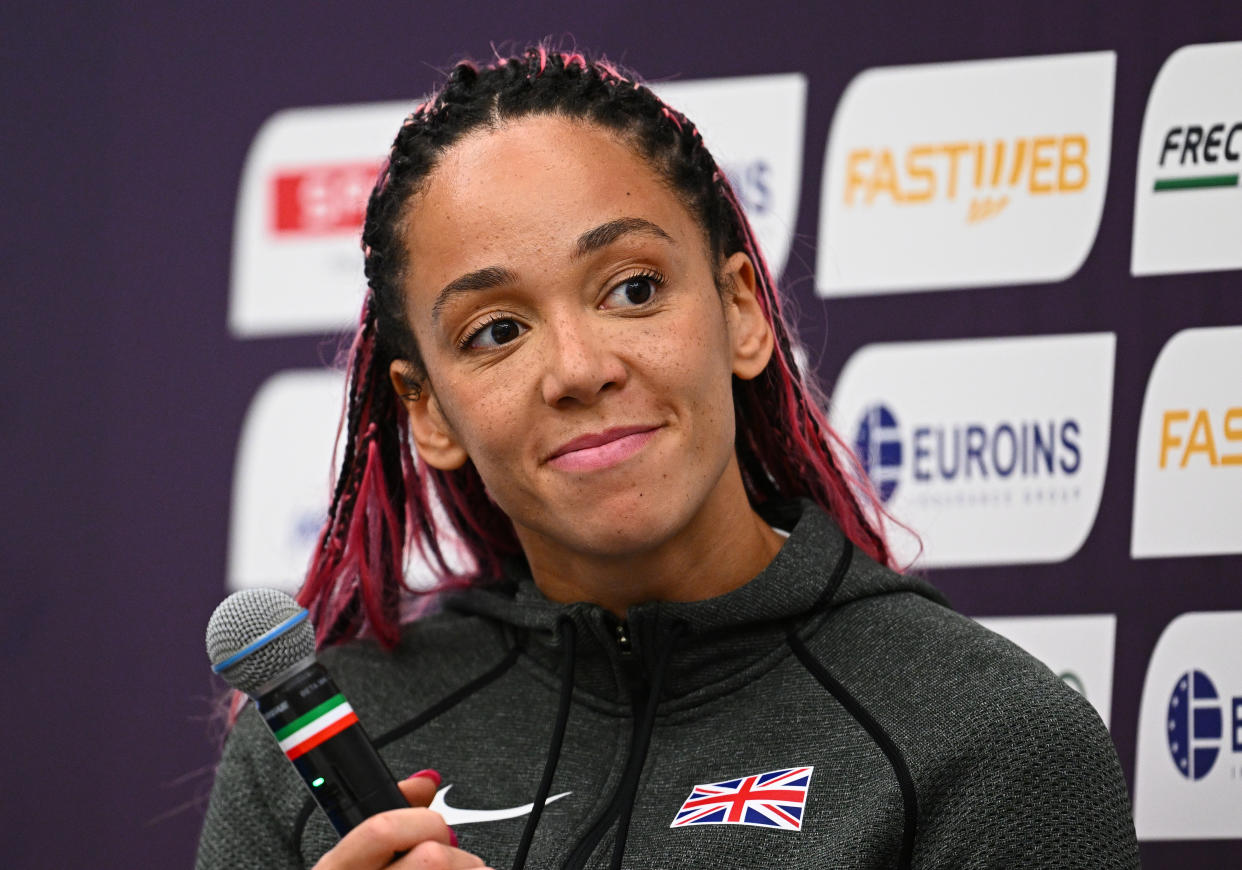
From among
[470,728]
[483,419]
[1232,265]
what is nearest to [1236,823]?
[1232,265]

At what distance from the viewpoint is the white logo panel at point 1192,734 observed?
5.24ft

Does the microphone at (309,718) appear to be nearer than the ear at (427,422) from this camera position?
Yes

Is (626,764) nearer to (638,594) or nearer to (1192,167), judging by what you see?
(638,594)

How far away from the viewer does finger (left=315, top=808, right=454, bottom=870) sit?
0.80 metres


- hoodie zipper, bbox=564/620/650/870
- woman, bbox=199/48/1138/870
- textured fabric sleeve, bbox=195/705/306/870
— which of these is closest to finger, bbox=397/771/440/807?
woman, bbox=199/48/1138/870

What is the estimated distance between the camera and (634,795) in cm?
112

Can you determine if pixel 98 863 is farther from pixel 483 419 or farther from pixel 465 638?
pixel 483 419

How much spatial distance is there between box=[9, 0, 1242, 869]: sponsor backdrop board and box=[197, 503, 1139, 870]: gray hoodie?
1.69 ft

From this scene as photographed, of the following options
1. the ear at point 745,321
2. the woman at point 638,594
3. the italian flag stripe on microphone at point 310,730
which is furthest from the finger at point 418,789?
the ear at point 745,321

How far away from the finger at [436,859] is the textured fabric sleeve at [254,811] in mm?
474

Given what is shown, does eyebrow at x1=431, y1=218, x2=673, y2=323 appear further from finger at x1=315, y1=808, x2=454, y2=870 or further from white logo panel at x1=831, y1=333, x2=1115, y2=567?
white logo panel at x1=831, y1=333, x2=1115, y2=567

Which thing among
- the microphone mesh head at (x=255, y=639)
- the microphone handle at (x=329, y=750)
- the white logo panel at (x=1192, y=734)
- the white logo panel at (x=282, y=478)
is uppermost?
the microphone mesh head at (x=255, y=639)

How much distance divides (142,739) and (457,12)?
109 centimetres

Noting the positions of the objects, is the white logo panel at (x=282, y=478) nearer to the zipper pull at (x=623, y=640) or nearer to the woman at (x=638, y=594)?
the woman at (x=638, y=594)
